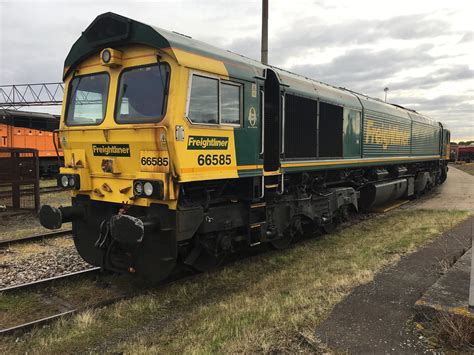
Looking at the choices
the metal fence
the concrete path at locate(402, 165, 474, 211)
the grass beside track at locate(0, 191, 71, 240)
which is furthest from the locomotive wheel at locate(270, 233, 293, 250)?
the concrete path at locate(402, 165, 474, 211)

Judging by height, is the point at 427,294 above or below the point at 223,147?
below

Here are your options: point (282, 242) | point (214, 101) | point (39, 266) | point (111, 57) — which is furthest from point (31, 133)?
point (214, 101)

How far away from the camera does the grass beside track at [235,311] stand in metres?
4.15

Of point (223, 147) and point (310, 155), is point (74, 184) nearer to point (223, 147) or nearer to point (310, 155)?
point (223, 147)

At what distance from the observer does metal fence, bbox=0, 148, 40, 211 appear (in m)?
12.1

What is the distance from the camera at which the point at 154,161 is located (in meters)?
5.39

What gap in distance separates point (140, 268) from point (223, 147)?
2.07 metres

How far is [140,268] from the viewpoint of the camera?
5.79 metres

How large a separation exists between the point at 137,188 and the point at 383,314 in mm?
3312

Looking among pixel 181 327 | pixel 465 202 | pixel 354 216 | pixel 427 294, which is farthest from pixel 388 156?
pixel 181 327

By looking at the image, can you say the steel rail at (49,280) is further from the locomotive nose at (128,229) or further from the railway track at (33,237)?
the railway track at (33,237)

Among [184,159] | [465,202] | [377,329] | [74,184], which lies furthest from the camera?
[465,202]

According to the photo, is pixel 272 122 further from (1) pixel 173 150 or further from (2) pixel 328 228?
(2) pixel 328 228

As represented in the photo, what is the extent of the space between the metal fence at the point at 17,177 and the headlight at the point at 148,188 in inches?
323
